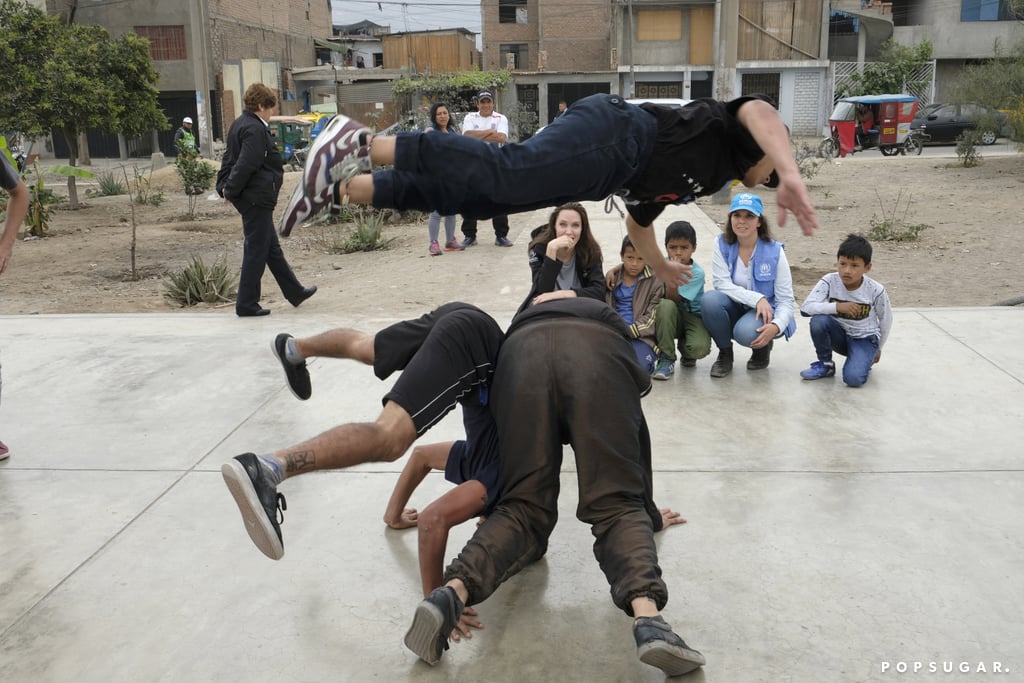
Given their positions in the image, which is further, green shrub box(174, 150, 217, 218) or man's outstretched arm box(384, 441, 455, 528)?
green shrub box(174, 150, 217, 218)

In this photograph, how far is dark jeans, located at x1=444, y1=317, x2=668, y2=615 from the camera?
9.15 feet

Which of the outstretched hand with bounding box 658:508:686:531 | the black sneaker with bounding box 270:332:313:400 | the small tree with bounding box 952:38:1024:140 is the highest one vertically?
the small tree with bounding box 952:38:1024:140

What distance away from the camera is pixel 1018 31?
114 feet

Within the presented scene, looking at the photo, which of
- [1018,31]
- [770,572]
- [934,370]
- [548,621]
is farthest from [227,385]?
[1018,31]

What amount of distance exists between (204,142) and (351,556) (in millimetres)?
35414

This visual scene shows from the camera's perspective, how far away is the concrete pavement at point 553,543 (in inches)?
108

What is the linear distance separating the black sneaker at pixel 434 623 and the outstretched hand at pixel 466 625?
0.24 metres

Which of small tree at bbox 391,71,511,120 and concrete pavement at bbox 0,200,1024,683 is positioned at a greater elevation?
small tree at bbox 391,71,511,120

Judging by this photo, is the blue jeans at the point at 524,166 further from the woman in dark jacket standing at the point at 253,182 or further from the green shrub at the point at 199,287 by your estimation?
the green shrub at the point at 199,287

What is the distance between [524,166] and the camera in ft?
9.66

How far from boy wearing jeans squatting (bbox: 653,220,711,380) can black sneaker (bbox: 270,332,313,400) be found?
2442mm

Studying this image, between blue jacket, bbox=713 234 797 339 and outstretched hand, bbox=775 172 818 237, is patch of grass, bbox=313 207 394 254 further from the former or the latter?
outstretched hand, bbox=775 172 818 237

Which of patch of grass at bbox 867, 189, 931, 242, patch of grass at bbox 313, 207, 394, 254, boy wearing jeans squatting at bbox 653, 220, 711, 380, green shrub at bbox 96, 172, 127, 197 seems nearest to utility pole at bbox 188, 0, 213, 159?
green shrub at bbox 96, 172, 127, 197

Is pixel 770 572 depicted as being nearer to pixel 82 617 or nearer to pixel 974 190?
pixel 82 617
